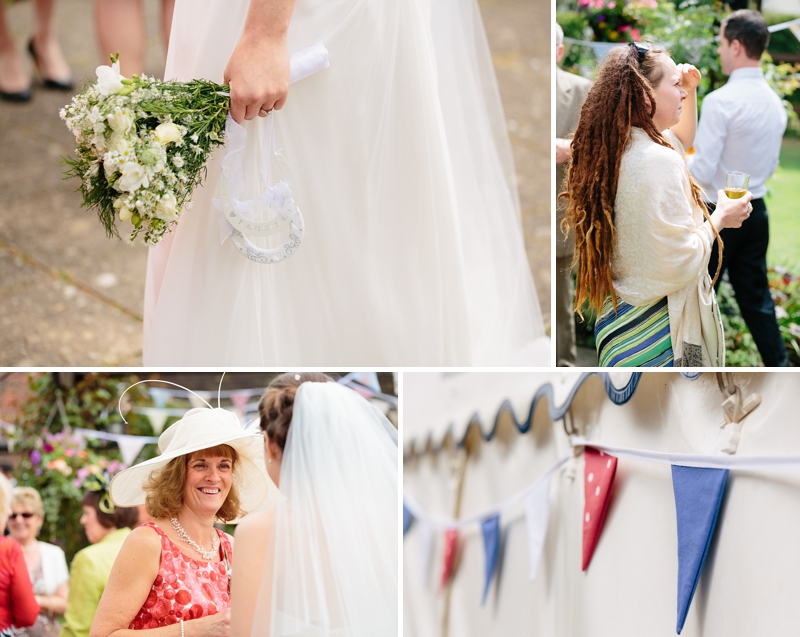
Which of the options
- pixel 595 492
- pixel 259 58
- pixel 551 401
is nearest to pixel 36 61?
pixel 259 58

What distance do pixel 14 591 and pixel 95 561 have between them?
213mm

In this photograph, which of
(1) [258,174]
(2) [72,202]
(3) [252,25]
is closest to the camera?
(3) [252,25]

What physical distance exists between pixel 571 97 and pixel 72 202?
2215 mm

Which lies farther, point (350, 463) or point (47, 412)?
point (47, 412)

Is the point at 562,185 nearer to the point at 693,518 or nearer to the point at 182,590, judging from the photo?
the point at 693,518

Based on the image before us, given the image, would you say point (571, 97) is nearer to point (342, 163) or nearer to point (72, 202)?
point (342, 163)

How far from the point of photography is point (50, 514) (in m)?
1.94

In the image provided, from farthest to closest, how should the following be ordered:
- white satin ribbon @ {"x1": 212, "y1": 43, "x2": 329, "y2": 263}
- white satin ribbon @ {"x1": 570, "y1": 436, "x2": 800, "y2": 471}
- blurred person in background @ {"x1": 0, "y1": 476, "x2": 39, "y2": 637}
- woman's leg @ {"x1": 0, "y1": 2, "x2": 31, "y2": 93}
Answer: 1. woman's leg @ {"x1": 0, "y1": 2, "x2": 31, "y2": 93}
2. blurred person in background @ {"x1": 0, "y1": 476, "x2": 39, "y2": 637}
3. white satin ribbon @ {"x1": 212, "y1": 43, "x2": 329, "y2": 263}
4. white satin ribbon @ {"x1": 570, "y1": 436, "x2": 800, "y2": 471}

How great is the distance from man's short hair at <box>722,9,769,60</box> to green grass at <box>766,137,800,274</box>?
206mm

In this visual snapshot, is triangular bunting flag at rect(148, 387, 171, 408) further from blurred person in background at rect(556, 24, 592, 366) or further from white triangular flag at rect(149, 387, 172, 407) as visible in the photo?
blurred person in background at rect(556, 24, 592, 366)

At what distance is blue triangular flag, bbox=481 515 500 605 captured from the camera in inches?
77.2

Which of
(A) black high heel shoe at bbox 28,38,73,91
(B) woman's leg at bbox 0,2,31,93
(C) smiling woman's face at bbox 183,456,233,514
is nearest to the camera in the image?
(C) smiling woman's face at bbox 183,456,233,514

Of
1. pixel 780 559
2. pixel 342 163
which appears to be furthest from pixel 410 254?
pixel 780 559

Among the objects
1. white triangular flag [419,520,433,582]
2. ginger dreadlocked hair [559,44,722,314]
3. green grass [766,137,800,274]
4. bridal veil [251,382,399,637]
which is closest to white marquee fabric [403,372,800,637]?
white triangular flag [419,520,433,582]
